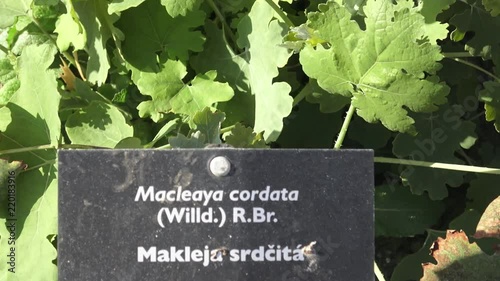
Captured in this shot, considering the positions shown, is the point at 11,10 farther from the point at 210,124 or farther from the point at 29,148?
the point at 210,124

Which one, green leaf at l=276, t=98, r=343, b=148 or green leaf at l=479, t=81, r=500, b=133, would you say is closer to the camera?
green leaf at l=479, t=81, r=500, b=133

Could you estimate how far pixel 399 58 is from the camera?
1330mm

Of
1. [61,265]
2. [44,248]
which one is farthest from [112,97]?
[61,265]

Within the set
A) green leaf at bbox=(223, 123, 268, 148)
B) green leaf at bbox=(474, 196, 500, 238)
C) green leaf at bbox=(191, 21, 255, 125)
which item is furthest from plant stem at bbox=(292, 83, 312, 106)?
green leaf at bbox=(474, 196, 500, 238)

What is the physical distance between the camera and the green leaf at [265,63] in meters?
1.49

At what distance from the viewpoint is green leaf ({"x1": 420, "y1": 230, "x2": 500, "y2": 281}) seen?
1.36 metres

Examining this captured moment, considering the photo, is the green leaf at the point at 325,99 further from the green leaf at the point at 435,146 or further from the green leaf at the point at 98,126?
the green leaf at the point at 98,126

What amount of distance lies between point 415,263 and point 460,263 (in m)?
0.33

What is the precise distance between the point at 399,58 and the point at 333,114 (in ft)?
1.77

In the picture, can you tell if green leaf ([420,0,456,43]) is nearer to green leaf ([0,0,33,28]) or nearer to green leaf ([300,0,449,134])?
green leaf ([300,0,449,134])

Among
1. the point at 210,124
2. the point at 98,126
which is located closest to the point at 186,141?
the point at 210,124

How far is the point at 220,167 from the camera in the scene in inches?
40.4

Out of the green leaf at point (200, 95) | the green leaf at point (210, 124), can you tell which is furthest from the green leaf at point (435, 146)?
the green leaf at point (210, 124)

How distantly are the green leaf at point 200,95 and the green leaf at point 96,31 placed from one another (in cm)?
23
